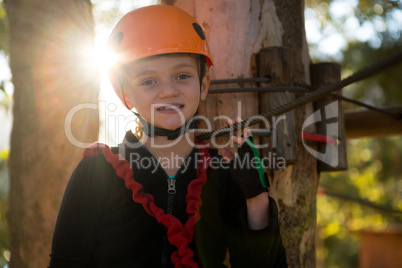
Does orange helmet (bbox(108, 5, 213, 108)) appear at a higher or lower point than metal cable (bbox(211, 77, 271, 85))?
higher

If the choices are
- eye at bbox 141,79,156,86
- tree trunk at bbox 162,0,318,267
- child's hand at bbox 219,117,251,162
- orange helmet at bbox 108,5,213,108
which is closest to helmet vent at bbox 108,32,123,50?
orange helmet at bbox 108,5,213,108

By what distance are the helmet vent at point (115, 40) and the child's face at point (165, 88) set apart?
155mm

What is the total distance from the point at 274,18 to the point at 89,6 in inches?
55.6

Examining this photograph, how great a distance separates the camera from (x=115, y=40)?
1970 mm

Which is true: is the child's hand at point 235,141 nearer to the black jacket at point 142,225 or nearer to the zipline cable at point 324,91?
the zipline cable at point 324,91

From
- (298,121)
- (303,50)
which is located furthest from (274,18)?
(298,121)

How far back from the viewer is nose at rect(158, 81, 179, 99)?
1.80 m

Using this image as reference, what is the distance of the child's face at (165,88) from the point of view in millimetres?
1831

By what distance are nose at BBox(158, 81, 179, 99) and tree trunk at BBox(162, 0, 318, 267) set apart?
1.21 ft

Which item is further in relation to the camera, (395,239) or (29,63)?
(395,239)

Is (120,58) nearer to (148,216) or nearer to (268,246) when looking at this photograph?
(148,216)

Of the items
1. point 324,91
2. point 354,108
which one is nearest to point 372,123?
point 324,91

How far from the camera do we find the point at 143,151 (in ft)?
6.27

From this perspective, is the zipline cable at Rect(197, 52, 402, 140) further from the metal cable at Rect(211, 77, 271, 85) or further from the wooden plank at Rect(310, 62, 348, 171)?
the wooden plank at Rect(310, 62, 348, 171)
